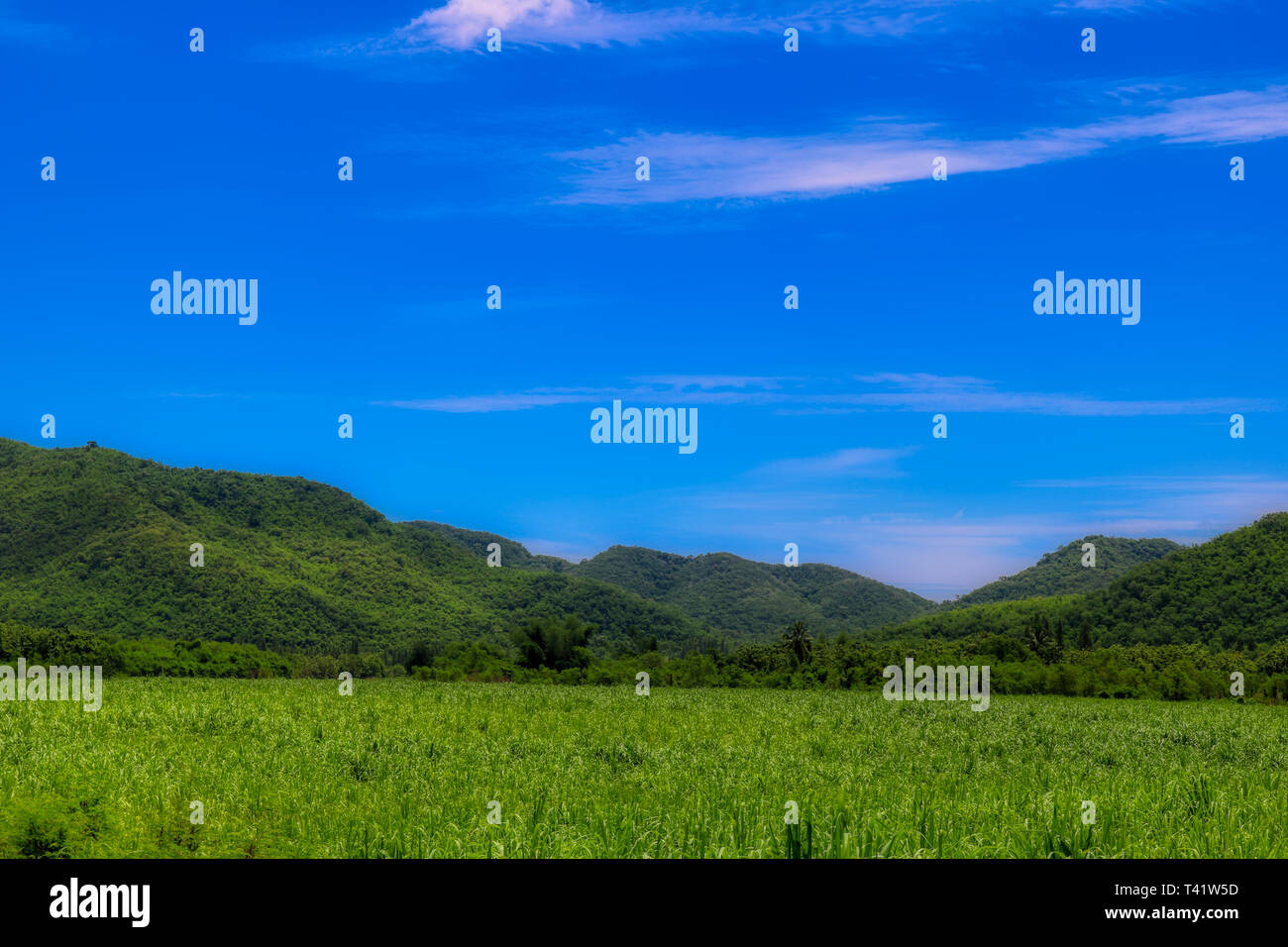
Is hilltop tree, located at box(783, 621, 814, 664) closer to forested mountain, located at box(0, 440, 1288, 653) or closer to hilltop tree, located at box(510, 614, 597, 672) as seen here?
hilltop tree, located at box(510, 614, 597, 672)

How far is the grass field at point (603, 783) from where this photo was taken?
43.7ft

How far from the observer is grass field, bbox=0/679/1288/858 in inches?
524

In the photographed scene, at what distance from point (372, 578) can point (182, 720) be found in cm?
17005

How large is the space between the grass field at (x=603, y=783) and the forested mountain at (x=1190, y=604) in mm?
100288

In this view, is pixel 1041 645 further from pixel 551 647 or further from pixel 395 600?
pixel 395 600

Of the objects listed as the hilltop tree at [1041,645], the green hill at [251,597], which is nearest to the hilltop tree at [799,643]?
the hilltop tree at [1041,645]

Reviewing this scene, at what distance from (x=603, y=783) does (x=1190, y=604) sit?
13979 centimetres

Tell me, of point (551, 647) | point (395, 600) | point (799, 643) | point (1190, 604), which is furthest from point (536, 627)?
point (395, 600)

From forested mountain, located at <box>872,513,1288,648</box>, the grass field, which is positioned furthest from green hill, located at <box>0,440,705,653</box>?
the grass field

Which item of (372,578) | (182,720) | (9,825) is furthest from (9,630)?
(372,578)

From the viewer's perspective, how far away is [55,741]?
74.3 ft

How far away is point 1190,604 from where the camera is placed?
133750 millimetres

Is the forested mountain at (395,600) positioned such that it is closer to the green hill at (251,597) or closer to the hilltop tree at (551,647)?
the green hill at (251,597)
